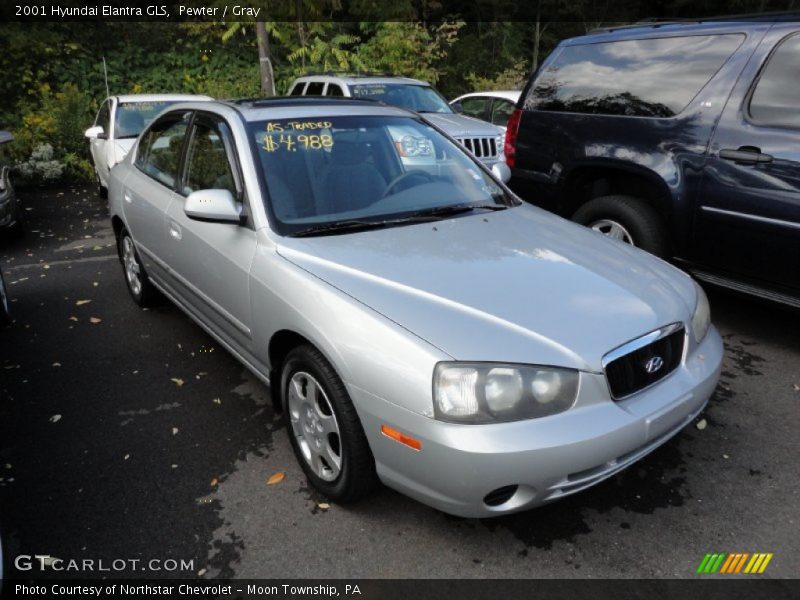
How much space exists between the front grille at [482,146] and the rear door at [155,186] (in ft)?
14.5

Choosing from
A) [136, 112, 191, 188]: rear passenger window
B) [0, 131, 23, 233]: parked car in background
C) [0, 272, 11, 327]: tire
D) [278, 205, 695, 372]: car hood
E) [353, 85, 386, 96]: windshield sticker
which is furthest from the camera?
[353, 85, 386, 96]: windshield sticker

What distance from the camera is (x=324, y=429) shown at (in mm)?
2730

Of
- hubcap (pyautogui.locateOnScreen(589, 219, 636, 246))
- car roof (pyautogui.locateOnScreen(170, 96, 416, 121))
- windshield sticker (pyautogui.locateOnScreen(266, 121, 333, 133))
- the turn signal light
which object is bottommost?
hubcap (pyautogui.locateOnScreen(589, 219, 636, 246))

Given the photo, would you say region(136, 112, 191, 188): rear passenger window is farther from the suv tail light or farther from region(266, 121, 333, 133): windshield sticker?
the suv tail light

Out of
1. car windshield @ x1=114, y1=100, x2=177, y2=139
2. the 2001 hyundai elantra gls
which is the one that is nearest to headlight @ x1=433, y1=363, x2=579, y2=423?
the 2001 hyundai elantra gls

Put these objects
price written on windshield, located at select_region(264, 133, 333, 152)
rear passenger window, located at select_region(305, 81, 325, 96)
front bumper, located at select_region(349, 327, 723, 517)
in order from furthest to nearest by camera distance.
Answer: rear passenger window, located at select_region(305, 81, 325, 96)
price written on windshield, located at select_region(264, 133, 333, 152)
front bumper, located at select_region(349, 327, 723, 517)

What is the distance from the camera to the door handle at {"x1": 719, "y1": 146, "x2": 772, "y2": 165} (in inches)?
152

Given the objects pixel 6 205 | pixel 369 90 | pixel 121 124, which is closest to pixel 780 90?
pixel 369 90

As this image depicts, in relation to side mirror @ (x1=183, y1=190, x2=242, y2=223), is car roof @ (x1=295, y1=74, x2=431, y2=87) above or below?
above

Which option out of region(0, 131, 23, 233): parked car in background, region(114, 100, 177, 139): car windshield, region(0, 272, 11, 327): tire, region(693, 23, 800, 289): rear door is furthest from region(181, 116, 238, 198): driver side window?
region(114, 100, 177, 139): car windshield

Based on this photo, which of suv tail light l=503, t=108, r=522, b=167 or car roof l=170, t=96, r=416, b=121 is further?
suv tail light l=503, t=108, r=522, b=167

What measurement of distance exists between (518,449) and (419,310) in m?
0.63

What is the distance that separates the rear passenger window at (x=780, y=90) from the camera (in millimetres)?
3824

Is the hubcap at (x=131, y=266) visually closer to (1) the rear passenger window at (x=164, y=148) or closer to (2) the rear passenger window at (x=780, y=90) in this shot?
(1) the rear passenger window at (x=164, y=148)
